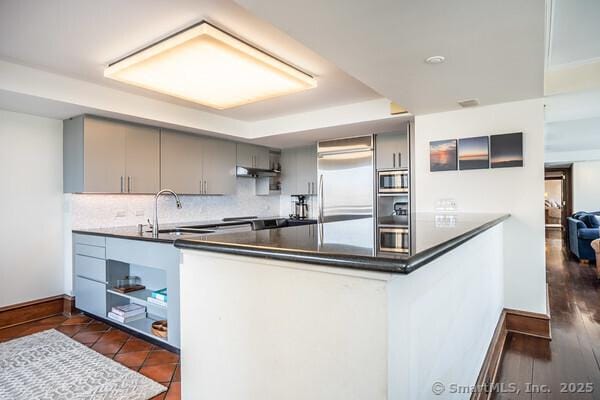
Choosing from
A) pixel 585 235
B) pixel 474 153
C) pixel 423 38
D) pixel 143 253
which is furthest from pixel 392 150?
pixel 585 235

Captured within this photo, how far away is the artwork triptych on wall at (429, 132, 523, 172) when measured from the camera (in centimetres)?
296

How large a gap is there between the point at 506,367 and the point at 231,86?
9.49 ft

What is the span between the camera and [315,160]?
5336 mm

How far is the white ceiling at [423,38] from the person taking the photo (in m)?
1.48

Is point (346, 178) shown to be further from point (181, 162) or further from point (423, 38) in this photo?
point (423, 38)

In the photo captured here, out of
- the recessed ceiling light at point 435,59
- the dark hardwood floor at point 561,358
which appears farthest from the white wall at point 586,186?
the recessed ceiling light at point 435,59

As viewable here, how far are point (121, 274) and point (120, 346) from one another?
779 millimetres

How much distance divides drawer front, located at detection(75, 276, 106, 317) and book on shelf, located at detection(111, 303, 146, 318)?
0.54 ft

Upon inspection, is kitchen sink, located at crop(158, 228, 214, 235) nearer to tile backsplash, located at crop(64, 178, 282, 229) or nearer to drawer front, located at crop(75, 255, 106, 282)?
drawer front, located at crop(75, 255, 106, 282)

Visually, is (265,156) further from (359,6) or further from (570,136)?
(570,136)

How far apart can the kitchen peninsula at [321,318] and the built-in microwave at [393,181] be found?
283 cm

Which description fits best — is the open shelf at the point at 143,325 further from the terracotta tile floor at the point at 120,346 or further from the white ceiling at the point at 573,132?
the white ceiling at the point at 573,132

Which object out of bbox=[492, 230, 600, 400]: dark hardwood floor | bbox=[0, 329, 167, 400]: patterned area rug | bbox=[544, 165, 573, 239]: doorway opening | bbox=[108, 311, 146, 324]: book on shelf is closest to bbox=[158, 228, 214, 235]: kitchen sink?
bbox=[108, 311, 146, 324]: book on shelf

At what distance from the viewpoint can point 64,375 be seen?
2242 mm
